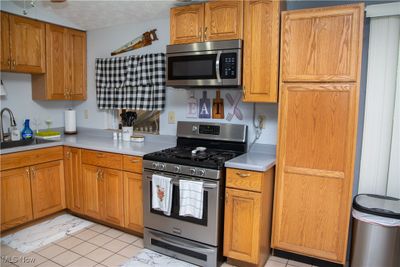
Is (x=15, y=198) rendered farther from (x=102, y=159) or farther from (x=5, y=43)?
(x=5, y=43)

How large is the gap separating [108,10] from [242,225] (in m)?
2.59

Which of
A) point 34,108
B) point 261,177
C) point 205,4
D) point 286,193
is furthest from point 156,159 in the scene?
point 34,108

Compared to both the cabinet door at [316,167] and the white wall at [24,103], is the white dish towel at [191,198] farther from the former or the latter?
the white wall at [24,103]

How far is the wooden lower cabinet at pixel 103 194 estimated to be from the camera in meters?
2.83

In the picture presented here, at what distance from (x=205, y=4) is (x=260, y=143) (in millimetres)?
1336

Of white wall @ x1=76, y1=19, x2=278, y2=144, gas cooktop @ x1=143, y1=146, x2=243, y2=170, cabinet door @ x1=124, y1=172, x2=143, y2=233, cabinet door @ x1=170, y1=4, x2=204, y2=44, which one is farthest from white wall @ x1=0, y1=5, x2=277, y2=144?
cabinet door @ x1=124, y1=172, x2=143, y2=233

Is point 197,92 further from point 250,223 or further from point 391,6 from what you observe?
point 391,6

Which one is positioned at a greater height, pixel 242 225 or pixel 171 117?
pixel 171 117

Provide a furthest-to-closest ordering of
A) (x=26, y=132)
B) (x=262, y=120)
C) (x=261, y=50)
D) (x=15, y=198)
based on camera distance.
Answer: (x=26, y=132), (x=15, y=198), (x=262, y=120), (x=261, y=50)

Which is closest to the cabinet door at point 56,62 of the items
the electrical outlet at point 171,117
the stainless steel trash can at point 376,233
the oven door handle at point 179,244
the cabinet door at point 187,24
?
the electrical outlet at point 171,117

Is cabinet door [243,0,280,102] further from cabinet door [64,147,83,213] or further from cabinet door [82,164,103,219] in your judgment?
cabinet door [64,147,83,213]

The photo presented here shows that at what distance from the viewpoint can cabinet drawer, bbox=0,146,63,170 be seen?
2697mm

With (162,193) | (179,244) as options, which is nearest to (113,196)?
(162,193)

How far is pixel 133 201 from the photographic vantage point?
274 centimetres
